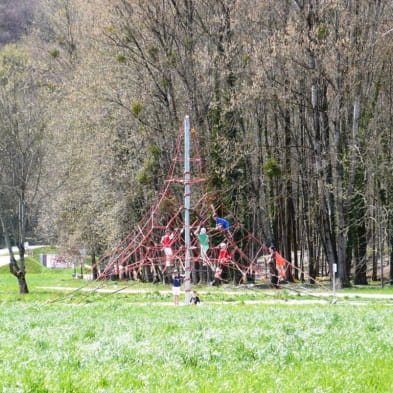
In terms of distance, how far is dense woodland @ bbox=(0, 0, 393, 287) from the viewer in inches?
1350

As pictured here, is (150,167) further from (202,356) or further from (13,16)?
(13,16)

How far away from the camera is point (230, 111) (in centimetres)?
3781

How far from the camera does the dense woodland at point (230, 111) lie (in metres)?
34.3

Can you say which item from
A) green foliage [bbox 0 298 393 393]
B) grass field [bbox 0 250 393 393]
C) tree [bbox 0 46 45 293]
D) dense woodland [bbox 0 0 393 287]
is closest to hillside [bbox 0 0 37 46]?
dense woodland [bbox 0 0 393 287]

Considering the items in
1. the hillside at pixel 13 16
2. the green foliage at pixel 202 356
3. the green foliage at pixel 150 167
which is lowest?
the green foliage at pixel 202 356

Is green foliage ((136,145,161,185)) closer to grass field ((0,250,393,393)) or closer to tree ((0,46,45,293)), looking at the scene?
tree ((0,46,45,293))

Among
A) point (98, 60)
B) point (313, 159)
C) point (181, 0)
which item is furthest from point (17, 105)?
point (313, 159)

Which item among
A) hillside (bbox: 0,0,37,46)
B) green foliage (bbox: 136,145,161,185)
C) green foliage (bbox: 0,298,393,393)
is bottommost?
green foliage (bbox: 0,298,393,393)

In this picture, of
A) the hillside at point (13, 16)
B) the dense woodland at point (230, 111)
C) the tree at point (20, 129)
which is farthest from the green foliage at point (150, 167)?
the hillside at point (13, 16)

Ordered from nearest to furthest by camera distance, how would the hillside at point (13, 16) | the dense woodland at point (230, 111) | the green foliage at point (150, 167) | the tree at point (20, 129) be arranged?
the green foliage at point (150, 167)
the dense woodland at point (230, 111)
the tree at point (20, 129)
the hillside at point (13, 16)

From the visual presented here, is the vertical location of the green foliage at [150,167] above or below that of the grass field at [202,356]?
above

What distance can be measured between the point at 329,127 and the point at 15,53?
16.7 m

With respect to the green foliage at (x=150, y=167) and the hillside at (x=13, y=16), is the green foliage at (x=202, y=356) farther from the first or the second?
the hillside at (x=13, y=16)

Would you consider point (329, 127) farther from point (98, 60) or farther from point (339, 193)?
point (98, 60)
